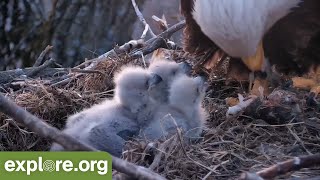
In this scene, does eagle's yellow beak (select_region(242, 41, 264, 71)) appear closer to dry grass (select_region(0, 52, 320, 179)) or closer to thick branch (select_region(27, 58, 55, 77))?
dry grass (select_region(0, 52, 320, 179))

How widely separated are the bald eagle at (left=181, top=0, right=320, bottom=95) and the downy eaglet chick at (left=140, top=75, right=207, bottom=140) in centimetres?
20

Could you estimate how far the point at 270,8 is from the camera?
112 inches

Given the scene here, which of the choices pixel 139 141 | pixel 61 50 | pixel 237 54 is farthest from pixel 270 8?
pixel 61 50

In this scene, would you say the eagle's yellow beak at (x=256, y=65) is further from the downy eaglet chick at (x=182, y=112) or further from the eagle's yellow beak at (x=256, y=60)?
the downy eaglet chick at (x=182, y=112)

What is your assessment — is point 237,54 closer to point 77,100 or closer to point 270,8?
point 270,8

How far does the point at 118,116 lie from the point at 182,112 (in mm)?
240

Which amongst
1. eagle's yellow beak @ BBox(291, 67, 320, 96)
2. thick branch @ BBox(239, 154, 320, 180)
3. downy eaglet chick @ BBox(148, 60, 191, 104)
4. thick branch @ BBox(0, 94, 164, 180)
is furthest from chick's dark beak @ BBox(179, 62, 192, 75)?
thick branch @ BBox(0, 94, 164, 180)

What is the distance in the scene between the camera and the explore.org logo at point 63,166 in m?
1.98

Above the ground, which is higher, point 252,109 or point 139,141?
point 139,141

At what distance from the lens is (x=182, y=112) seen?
272 cm

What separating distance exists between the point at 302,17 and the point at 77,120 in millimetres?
1004

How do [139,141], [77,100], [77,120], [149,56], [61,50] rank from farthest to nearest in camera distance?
[61,50] < [149,56] < [77,100] < [77,120] < [139,141]

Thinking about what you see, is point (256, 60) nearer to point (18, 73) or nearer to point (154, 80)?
point (154, 80)

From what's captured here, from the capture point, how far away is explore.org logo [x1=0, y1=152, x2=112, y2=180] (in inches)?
77.8
